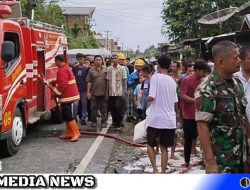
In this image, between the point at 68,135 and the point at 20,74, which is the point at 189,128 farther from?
the point at 68,135

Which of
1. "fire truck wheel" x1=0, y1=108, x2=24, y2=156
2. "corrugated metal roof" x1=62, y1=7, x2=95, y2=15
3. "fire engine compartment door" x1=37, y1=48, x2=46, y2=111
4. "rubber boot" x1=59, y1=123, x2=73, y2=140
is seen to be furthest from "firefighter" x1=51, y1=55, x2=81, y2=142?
"corrugated metal roof" x1=62, y1=7, x2=95, y2=15

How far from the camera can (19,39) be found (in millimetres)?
8594

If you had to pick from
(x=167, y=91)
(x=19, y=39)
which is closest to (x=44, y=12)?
(x=19, y=39)

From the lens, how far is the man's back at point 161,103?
641 centimetres

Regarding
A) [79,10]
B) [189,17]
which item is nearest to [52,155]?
[189,17]

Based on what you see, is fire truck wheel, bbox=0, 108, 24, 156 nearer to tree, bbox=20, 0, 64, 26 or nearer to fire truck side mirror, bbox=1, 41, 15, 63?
fire truck side mirror, bbox=1, 41, 15, 63

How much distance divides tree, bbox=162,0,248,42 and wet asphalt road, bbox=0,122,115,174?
1614 cm

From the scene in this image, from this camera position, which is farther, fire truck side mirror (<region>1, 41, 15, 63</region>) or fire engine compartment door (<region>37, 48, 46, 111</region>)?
fire engine compartment door (<region>37, 48, 46, 111</region>)

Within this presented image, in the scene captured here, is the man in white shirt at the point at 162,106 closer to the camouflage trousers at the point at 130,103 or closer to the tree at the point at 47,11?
the camouflage trousers at the point at 130,103

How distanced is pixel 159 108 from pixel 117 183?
8.97ft

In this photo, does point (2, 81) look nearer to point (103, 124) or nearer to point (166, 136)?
point (166, 136)

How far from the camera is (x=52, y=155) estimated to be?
8258 mm

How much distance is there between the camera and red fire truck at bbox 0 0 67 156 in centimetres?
761

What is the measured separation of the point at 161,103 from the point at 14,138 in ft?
9.92
